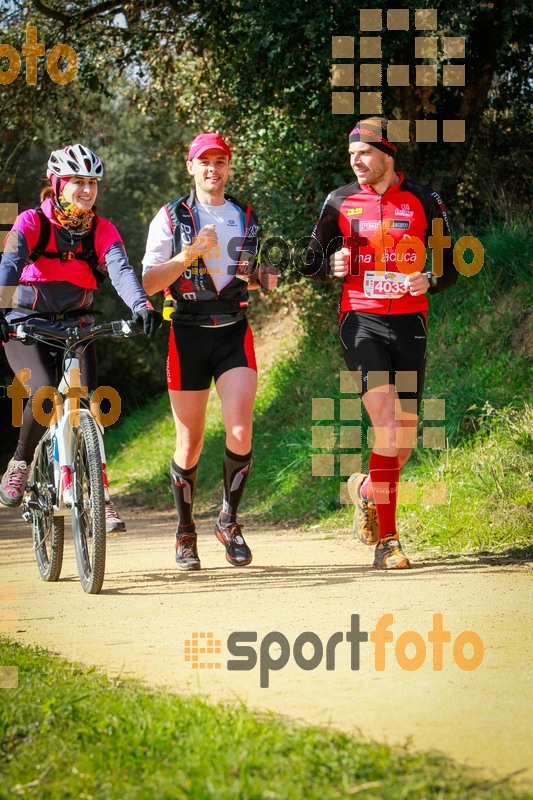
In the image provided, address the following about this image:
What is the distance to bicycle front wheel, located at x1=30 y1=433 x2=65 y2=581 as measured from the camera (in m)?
6.72

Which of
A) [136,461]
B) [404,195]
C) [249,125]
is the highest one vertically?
[249,125]

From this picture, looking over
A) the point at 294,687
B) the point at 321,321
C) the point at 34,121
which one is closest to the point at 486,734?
the point at 294,687

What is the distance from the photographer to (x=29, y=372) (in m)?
6.61

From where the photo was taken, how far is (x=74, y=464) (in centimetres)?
649

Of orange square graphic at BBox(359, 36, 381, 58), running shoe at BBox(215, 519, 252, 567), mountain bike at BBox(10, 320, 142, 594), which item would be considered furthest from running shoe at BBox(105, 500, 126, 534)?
orange square graphic at BBox(359, 36, 381, 58)

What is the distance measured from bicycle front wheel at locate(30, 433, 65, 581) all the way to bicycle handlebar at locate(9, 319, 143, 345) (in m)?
0.65

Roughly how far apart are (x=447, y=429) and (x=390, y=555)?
2434 millimetres

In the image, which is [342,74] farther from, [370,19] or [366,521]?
[366,521]

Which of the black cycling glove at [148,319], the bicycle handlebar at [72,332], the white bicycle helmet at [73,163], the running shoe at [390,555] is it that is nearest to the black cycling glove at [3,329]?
the bicycle handlebar at [72,332]

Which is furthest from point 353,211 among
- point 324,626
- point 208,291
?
point 324,626

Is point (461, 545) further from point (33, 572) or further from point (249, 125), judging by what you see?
point (249, 125)

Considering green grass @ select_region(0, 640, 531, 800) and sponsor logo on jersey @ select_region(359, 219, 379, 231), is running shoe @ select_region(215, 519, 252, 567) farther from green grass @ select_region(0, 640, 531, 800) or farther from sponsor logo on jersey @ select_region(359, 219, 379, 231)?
green grass @ select_region(0, 640, 531, 800)

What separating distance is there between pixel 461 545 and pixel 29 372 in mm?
2954

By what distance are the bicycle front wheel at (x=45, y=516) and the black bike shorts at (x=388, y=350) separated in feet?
6.19
